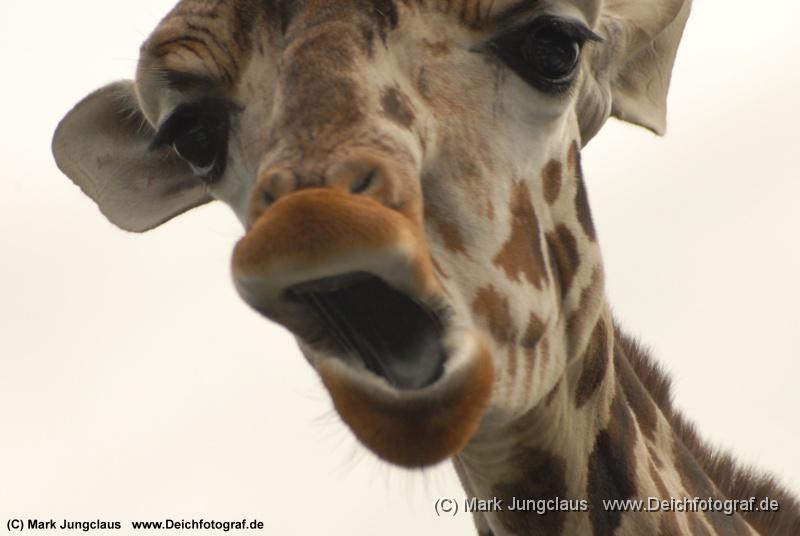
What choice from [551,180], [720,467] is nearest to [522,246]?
[551,180]

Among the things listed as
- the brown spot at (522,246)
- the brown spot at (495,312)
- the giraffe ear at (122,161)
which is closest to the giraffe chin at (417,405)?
the brown spot at (495,312)

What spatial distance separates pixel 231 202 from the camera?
4008 mm

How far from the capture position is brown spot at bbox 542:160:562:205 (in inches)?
152

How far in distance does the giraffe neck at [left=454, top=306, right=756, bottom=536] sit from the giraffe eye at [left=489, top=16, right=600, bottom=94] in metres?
0.93

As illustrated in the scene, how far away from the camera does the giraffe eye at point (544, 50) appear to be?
3.62 meters

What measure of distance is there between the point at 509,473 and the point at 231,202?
4.14ft

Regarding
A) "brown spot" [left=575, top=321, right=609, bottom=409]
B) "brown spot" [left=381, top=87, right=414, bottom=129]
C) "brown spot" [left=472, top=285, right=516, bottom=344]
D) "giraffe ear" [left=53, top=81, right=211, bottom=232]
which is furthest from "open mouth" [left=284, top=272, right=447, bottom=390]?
"giraffe ear" [left=53, top=81, right=211, bottom=232]

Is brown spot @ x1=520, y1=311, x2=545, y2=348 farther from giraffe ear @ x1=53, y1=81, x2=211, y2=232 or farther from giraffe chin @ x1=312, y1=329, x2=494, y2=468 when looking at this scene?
giraffe ear @ x1=53, y1=81, x2=211, y2=232

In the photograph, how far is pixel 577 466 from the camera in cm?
405

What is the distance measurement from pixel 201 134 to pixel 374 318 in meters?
1.23

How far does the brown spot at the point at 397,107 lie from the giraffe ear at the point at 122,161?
169cm

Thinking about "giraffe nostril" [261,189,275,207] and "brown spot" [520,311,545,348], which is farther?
"brown spot" [520,311,545,348]

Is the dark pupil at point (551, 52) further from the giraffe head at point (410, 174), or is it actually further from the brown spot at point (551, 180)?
the brown spot at point (551, 180)

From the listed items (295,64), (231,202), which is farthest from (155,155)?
(295,64)
